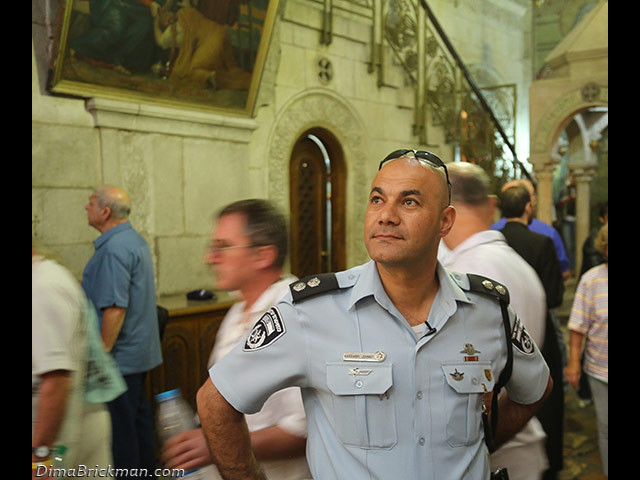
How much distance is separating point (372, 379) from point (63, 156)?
3.87m

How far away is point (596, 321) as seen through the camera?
11.4 ft

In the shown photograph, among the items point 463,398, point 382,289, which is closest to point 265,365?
point 382,289

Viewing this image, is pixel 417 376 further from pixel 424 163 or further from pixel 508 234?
pixel 508 234

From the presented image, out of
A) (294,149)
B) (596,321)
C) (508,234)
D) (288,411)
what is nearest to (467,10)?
(294,149)

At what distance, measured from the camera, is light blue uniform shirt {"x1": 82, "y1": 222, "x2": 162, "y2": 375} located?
349cm

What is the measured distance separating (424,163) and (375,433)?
2.10 feet

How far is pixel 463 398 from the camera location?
143 cm

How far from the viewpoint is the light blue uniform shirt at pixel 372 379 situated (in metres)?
1.39

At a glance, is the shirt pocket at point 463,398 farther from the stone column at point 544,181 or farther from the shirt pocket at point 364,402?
the stone column at point 544,181

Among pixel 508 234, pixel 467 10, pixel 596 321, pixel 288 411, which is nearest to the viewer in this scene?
pixel 288 411

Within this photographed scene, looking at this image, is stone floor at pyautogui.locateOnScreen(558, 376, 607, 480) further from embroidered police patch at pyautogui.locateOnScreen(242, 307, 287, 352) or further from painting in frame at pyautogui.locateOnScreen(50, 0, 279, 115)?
painting in frame at pyautogui.locateOnScreen(50, 0, 279, 115)

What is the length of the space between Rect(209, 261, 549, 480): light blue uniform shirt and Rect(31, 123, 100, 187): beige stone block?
3.54 meters
